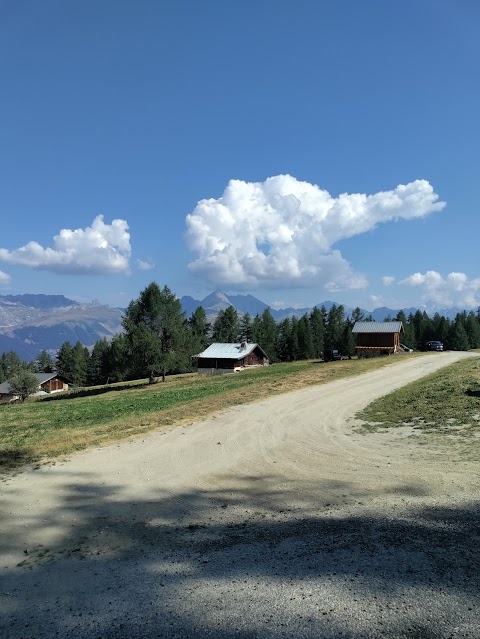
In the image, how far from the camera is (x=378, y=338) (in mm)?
71500

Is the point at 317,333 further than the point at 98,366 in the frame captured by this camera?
No

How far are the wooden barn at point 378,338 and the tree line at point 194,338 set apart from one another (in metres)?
18.9

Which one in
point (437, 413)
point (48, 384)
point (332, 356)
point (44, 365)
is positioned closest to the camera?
point (437, 413)

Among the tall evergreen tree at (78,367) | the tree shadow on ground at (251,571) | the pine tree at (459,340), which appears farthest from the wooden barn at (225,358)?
the tree shadow on ground at (251,571)

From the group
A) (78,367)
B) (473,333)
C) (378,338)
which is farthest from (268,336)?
(78,367)

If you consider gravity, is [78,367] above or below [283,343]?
below

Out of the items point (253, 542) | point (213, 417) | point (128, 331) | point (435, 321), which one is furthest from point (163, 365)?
point (435, 321)

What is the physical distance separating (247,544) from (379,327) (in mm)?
68420

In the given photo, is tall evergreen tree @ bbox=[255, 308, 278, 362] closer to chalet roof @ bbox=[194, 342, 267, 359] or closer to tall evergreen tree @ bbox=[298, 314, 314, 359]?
tall evergreen tree @ bbox=[298, 314, 314, 359]

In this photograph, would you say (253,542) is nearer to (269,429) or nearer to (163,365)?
(269,429)

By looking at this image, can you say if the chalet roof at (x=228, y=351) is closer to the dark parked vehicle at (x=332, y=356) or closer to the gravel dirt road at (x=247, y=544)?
the dark parked vehicle at (x=332, y=356)

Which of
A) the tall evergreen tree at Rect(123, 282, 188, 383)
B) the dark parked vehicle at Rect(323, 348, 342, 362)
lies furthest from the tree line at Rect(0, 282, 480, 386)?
the dark parked vehicle at Rect(323, 348, 342, 362)

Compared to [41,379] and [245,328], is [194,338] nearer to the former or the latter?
[245,328]

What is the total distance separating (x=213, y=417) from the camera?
70.1 ft
